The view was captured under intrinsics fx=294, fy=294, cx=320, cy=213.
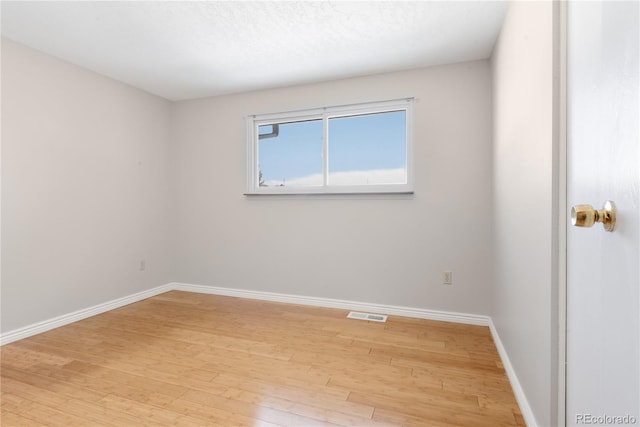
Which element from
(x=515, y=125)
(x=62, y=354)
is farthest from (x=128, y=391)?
(x=515, y=125)

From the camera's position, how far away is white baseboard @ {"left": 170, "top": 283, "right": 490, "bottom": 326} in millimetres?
2574

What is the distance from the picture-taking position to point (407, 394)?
1580 mm

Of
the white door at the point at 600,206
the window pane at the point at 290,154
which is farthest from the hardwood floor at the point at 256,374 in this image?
the window pane at the point at 290,154

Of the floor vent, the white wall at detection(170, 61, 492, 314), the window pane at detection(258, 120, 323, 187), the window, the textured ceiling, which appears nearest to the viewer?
the textured ceiling

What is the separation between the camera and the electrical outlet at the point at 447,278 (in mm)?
2609

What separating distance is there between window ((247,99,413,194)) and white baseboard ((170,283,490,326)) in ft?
3.62

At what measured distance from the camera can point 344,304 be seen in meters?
2.93

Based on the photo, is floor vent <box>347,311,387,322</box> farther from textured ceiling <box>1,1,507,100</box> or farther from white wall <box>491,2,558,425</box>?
textured ceiling <box>1,1,507,100</box>

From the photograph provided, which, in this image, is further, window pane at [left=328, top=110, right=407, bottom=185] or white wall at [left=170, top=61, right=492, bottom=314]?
window pane at [left=328, top=110, right=407, bottom=185]

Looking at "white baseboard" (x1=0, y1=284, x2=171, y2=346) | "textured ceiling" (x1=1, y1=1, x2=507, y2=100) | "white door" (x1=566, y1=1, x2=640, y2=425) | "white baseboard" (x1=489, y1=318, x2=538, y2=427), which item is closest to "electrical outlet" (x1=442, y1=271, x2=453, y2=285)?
"white baseboard" (x1=489, y1=318, x2=538, y2=427)

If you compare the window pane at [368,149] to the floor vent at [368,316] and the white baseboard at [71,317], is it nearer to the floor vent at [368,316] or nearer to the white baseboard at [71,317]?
the floor vent at [368,316]

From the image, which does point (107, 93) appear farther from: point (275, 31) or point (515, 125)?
point (515, 125)

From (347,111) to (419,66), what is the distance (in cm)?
75

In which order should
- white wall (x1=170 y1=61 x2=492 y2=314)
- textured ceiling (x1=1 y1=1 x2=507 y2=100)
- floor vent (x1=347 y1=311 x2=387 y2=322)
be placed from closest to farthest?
textured ceiling (x1=1 y1=1 x2=507 y2=100)
white wall (x1=170 y1=61 x2=492 y2=314)
floor vent (x1=347 y1=311 x2=387 y2=322)
